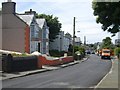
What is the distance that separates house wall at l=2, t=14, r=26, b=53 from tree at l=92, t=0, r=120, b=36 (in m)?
47.3

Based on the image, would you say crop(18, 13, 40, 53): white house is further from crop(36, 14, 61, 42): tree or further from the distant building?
crop(36, 14, 61, 42): tree

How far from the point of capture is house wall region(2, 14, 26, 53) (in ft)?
208

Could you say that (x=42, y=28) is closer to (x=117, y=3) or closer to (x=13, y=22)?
(x=13, y=22)

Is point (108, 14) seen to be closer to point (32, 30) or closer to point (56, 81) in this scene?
point (56, 81)

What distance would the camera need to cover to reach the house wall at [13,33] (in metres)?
63.2

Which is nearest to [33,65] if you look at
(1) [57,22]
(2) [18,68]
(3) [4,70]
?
(2) [18,68]

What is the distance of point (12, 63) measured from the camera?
3438 cm

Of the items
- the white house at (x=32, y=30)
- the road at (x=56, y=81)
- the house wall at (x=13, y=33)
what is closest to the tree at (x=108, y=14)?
the road at (x=56, y=81)

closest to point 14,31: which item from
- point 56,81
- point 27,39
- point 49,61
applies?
point 27,39

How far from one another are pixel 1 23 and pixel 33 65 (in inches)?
996

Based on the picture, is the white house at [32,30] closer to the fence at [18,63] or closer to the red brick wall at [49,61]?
the red brick wall at [49,61]

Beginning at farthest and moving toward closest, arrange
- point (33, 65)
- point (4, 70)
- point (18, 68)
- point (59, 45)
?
point (59, 45)
point (33, 65)
point (18, 68)
point (4, 70)

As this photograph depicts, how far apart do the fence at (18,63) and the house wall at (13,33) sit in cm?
2202

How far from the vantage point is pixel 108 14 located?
15.1 meters
